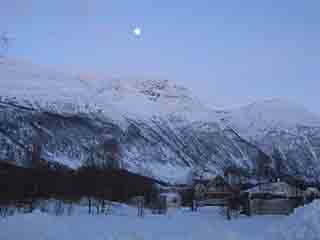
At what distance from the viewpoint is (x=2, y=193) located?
147 ft

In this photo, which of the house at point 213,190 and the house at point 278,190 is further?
the house at point 213,190

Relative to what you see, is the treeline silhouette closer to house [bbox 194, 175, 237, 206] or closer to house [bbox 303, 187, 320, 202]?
house [bbox 194, 175, 237, 206]

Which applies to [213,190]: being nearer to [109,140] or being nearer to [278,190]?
[278,190]

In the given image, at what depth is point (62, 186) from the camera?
56.6 m

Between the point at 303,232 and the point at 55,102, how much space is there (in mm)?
176653

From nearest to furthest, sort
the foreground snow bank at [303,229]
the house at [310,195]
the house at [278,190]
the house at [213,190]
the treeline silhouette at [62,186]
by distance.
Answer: the foreground snow bank at [303,229] < the treeline silhouette at [62,186] < the house at [278,190] < the house at [310,195] < the house at [213,190]

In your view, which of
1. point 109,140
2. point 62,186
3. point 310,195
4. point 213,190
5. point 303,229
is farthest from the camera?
point 109,140

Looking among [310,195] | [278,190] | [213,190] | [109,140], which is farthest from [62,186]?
[109,140]

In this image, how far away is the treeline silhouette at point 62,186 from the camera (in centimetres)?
4666

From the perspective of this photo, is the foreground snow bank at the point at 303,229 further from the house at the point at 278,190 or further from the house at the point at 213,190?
the house at the point at 213,190

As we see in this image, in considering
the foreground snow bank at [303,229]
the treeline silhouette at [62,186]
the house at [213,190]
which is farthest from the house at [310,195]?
the foreground snow bank at [303,229]

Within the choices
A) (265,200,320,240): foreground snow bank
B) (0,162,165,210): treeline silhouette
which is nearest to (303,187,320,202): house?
(0,162,165,210): treeline silhouette

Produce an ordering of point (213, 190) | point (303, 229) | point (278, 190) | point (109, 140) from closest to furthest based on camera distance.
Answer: point (303, 229)
point (278, 190)
point (213, 190)
point (109, 140)

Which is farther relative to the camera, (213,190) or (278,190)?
(213,190)
